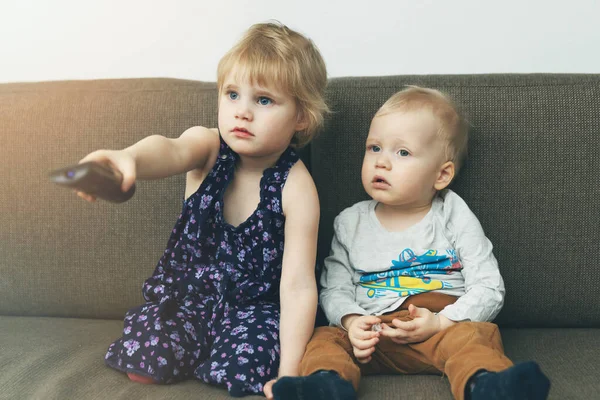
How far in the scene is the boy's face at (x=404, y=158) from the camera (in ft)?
4.85

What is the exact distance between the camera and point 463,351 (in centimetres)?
123

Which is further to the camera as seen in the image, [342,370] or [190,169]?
[190,169]

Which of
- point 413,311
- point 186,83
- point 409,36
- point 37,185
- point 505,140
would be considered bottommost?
point 413,311

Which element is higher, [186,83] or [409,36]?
[409,36]

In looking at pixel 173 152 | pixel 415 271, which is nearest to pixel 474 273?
pixel 415 271

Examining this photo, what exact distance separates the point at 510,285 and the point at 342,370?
537mm

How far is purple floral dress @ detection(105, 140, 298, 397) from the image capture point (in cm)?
139

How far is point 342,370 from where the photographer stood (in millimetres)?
1225

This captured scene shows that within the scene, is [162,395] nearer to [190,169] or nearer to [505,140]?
[190,169]

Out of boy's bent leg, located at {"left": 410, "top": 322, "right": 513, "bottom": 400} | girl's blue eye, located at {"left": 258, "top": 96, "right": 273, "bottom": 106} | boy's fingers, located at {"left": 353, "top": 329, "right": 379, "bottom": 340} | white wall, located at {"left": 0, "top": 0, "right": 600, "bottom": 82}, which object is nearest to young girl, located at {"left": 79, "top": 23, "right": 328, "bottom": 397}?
girl's blue eye, located at {"left": 258, "top": 96, "right": 273, "bottom": 106}

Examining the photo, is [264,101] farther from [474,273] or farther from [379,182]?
[474,273]

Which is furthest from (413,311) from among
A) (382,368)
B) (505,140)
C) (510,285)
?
(505,140)

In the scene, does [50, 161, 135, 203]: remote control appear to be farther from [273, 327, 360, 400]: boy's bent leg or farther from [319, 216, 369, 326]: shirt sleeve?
[319, 216, 369, 326]: shirt sleeve

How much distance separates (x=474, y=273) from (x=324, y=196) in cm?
39
